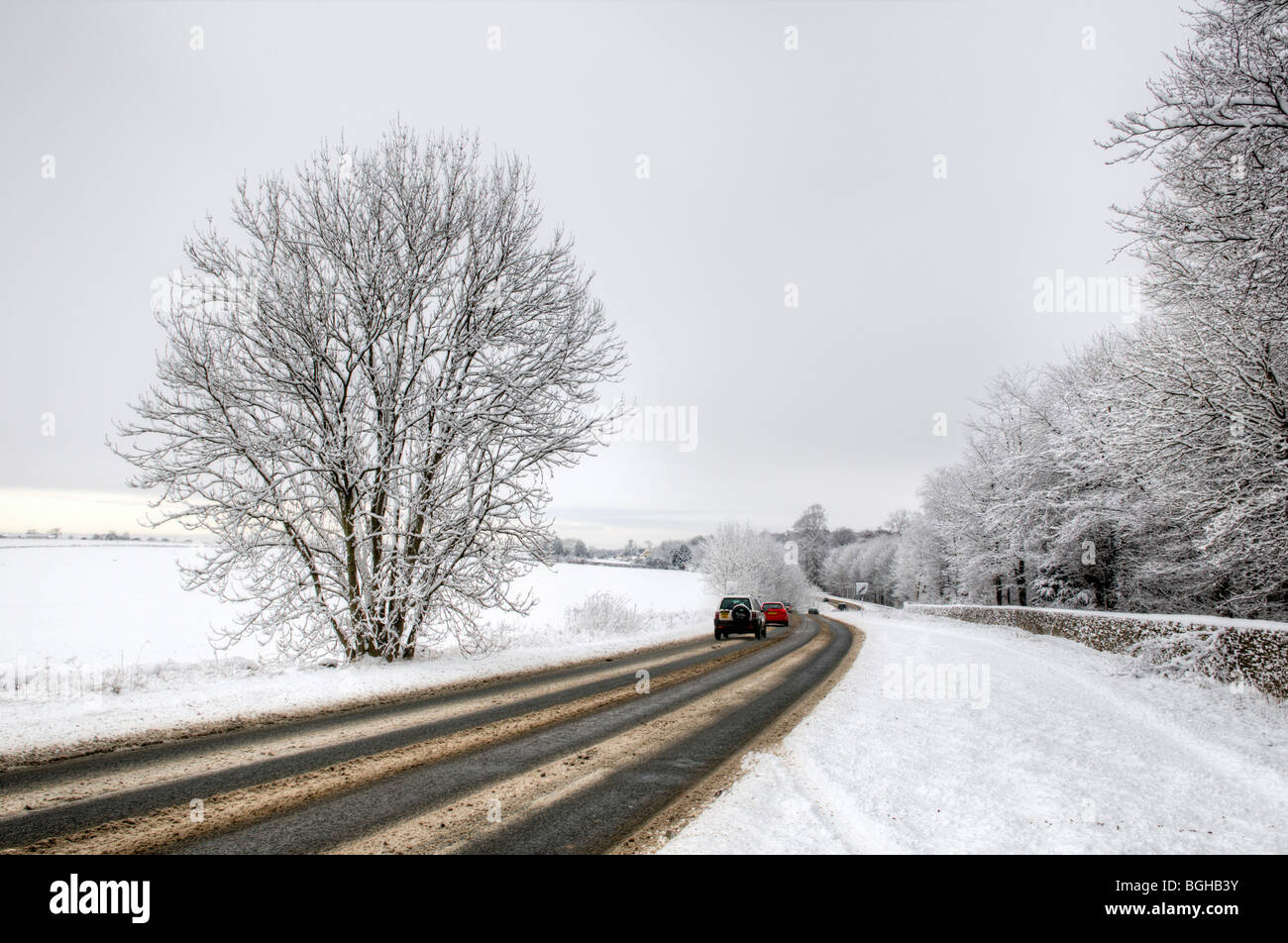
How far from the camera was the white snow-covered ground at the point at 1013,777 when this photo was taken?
451cm

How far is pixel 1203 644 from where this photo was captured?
12.9 m

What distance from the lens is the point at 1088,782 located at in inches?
231

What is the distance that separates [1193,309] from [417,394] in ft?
56.5

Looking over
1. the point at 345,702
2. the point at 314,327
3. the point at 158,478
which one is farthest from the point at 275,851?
the point at 314,327

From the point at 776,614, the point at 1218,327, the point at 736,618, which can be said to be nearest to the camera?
the point at 1218,327

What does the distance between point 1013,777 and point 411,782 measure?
6014 mm

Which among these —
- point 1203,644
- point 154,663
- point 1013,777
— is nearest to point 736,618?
point 1203,644

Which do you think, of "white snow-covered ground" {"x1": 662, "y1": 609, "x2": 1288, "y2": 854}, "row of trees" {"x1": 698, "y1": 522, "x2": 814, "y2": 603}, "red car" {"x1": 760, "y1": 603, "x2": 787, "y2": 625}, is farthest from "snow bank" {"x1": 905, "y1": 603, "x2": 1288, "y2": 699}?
"row of trees" {"x1": 698, "y1": 522, "x2": 814, "y2": 603}

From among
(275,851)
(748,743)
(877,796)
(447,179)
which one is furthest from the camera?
(447,179)

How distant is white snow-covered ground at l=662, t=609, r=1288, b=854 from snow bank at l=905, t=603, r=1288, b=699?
22.2 inches

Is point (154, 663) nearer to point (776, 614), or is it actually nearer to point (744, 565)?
point (776, 614)

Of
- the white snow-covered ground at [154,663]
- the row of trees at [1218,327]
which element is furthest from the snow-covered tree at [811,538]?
the row of trees at [1218,327]

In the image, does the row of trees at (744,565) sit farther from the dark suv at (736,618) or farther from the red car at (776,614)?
the dark suv at (736,618)
